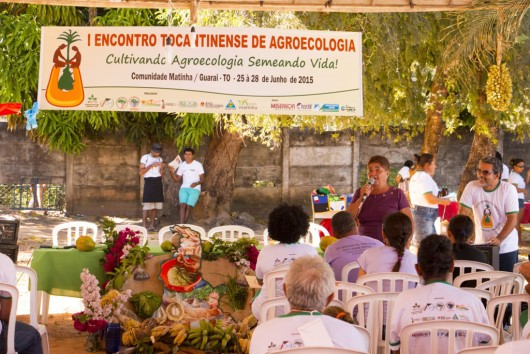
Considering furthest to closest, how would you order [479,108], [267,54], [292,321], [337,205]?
[337,205]
[479,108]
[267,54]
[292,321]

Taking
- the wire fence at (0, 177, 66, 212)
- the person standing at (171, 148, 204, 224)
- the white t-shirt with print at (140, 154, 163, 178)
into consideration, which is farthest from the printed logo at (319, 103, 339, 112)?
the wire fence at (0, 177, 66, 212)

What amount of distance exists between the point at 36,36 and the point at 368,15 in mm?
8526

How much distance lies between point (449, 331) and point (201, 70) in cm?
378

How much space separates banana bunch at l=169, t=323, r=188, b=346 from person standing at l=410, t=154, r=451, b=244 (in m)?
4.31

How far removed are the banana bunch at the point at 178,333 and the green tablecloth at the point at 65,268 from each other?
1.24 metres

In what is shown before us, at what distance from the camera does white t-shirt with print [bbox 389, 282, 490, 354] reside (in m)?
4.37

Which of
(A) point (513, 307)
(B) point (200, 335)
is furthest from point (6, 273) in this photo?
(A) point (513, 307)

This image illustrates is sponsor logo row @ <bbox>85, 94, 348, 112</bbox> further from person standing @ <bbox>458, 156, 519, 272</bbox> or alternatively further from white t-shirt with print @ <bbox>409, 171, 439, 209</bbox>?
white t-shirt with print @ <bbox>409, 171, 439, 209</bbox>

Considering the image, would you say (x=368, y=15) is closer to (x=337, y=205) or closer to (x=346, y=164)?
(x=337, y=205)

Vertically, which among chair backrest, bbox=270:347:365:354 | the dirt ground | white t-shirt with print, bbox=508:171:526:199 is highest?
white t-shirt with print, bbox=508:171:526:199

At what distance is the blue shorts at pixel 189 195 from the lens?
15695 mm

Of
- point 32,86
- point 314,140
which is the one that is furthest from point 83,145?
point 314,140

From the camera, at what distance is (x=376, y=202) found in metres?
7.84

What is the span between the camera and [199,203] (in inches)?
679
